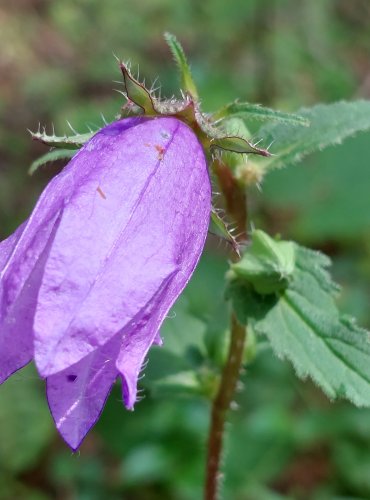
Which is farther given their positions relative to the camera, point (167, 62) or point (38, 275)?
point (167, 62)

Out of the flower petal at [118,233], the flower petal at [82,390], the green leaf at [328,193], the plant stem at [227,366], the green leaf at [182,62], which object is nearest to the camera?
the flower petal at [118,233]

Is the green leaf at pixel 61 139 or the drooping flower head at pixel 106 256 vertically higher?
the green leaf at pixel 61 139

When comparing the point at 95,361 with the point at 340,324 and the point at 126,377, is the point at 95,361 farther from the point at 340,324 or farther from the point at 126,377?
the point at 340,324

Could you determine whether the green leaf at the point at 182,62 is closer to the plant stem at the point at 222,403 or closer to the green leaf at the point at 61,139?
the green leaf at the point at 61,139

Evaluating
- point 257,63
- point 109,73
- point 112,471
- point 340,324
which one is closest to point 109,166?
point 340,324

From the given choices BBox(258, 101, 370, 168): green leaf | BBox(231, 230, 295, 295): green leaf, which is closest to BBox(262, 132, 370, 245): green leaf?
BBox(258, 101, 370, 168): green leaf

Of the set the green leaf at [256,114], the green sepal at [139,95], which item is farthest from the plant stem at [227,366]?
the green sepal at [139,95]

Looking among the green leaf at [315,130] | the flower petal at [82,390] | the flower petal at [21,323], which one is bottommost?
the flower petal at [82,390]

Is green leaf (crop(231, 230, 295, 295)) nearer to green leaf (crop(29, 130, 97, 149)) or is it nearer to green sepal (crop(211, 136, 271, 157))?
green sepal (crop(211, 136, 271, 157))
